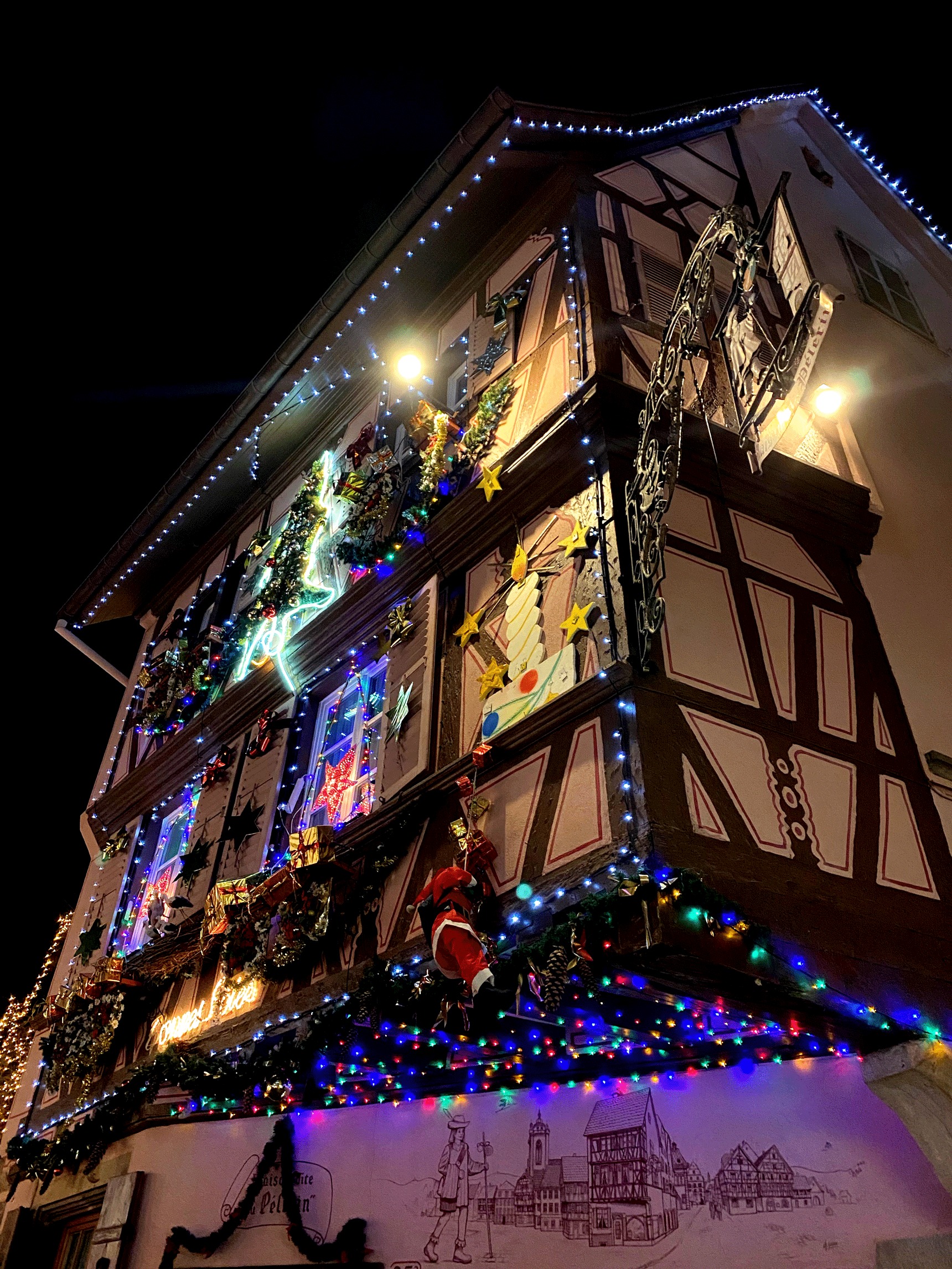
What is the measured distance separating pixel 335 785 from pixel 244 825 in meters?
1.32

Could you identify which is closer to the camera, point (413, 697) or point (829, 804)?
point (829, 804)

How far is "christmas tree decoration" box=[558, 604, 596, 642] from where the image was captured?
17.7 feet

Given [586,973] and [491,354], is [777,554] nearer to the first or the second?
[491,354]

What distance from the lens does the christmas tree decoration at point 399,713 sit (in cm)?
671

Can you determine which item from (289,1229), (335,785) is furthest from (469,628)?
(289,1229)

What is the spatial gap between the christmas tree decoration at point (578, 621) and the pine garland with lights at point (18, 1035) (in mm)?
9932

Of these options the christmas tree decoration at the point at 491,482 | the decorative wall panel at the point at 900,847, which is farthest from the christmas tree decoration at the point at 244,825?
the decorative wall panel at the point at 900,847

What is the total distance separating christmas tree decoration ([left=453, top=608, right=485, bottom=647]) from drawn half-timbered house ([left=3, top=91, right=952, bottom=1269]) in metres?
0.04

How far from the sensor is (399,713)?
677 centimetres

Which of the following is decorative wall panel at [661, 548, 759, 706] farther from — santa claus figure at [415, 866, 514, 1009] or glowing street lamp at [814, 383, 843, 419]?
glowing street lamp at [814, 383, 843, 419]

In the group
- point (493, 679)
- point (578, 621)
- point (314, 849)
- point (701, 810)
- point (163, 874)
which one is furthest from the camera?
point (163, 874)

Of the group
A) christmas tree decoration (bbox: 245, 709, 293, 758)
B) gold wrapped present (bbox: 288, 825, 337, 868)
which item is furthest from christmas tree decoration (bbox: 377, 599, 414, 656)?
gold wrapped present (bbox: 288, 825, 337, 868)

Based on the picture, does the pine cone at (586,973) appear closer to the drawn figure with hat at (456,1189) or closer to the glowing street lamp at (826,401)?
the drawn figure with hat at (456,1189)

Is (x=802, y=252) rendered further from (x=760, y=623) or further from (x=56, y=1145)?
(x=56, y=1145)
